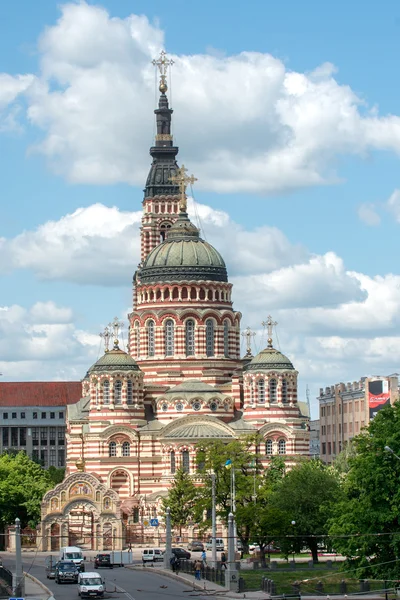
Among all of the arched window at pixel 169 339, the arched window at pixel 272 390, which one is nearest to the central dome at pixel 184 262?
the arched window at pixel 169 339

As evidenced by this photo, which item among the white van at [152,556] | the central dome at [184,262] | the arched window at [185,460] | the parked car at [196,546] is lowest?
the white van at [152,556]

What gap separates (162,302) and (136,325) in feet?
13.3

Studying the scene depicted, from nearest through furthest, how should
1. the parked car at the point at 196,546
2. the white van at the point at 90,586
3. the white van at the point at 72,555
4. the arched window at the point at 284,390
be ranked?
1. the white van at the point at 90,586
2. the white van at the point at 72,555
3. the parked car at the point at 196,546
4. the arched window at the point at 284,390

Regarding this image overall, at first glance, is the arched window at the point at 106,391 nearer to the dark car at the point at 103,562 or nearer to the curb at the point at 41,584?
the dark car at the point at 103,562

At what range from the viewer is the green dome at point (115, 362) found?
445ft

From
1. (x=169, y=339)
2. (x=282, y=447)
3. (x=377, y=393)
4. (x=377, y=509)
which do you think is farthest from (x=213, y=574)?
(x=377, y=393)

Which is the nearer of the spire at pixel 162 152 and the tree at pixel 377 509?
the tree at pixel 377 509

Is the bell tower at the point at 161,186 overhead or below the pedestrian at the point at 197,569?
overhead

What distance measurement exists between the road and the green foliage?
74.4ft

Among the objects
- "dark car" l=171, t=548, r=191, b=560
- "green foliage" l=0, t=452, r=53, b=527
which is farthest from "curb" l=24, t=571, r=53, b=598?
"green foliage" l=0, t=452, r=53, b=527

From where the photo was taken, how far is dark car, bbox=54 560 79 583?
89.6 meters

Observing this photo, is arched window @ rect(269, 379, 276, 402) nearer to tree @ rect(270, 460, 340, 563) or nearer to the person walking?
tree @ rect(270, 460, 340, 563)

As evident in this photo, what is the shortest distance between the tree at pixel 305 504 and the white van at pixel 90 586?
26.1 m

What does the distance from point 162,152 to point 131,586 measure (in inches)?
3773
